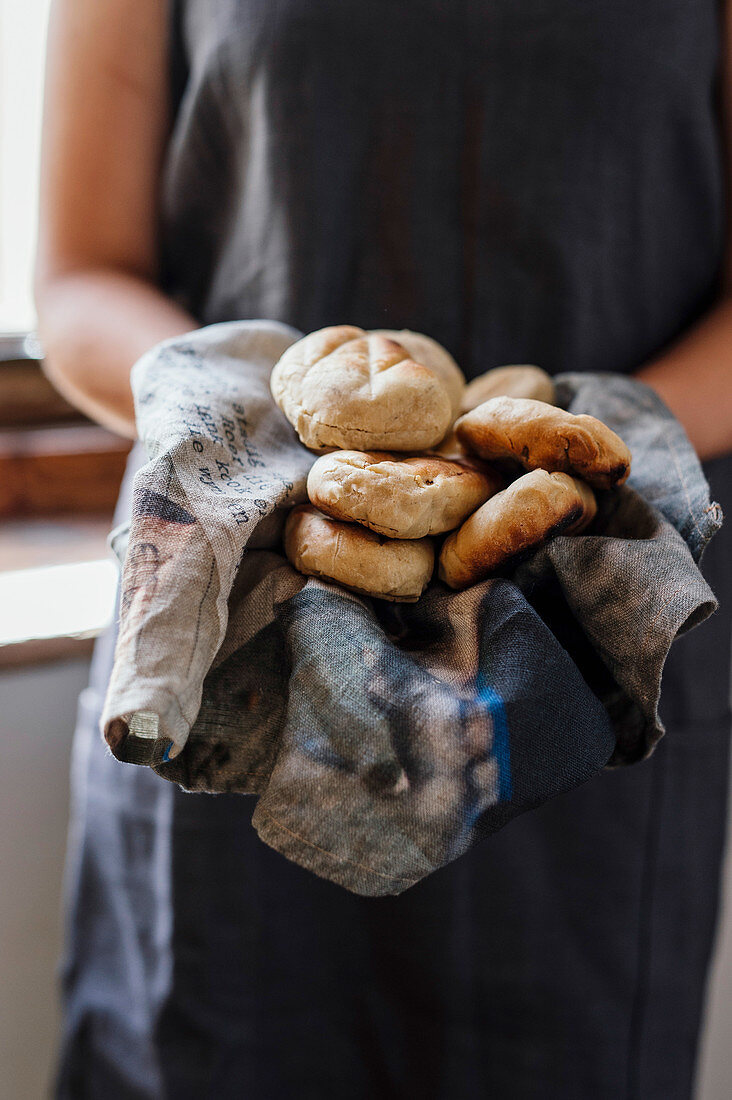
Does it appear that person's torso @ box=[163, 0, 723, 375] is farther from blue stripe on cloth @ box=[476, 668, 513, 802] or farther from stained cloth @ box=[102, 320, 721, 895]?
blue stripe on cloth @ box=[476, 668, 513, 802]

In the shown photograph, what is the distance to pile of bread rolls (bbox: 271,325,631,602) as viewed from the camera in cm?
33

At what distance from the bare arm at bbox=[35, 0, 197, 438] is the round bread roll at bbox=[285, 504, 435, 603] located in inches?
11.7

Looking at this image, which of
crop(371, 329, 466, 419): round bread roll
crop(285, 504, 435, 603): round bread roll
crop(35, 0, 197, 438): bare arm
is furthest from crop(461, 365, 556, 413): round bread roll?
crop(35, 0, 197, 438): bare arm

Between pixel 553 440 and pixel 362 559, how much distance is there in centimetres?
10

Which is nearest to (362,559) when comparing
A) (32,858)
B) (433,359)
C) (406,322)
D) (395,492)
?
(395,492)

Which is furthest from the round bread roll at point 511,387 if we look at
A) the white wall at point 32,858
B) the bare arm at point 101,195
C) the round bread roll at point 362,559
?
the white wall at point 32,858

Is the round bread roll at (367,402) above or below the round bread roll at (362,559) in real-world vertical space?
above

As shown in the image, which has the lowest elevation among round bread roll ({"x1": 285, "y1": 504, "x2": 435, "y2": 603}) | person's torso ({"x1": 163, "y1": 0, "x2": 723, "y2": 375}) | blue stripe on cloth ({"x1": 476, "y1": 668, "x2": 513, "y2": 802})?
blue stripe on cloth ({"x1": 476, "y1": 668, "x2": 513, "y2": 802})

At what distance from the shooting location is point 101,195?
657 mm

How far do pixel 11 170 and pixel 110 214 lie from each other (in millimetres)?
431

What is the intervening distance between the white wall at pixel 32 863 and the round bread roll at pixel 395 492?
65 centimetres

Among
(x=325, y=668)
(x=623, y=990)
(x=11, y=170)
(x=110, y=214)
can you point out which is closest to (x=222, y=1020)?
(x=623, y=990)

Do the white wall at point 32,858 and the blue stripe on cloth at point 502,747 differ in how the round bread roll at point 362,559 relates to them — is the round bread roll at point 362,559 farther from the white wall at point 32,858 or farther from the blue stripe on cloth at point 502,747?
the white wall at point 32,858

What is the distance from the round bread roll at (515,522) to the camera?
1.09ft
